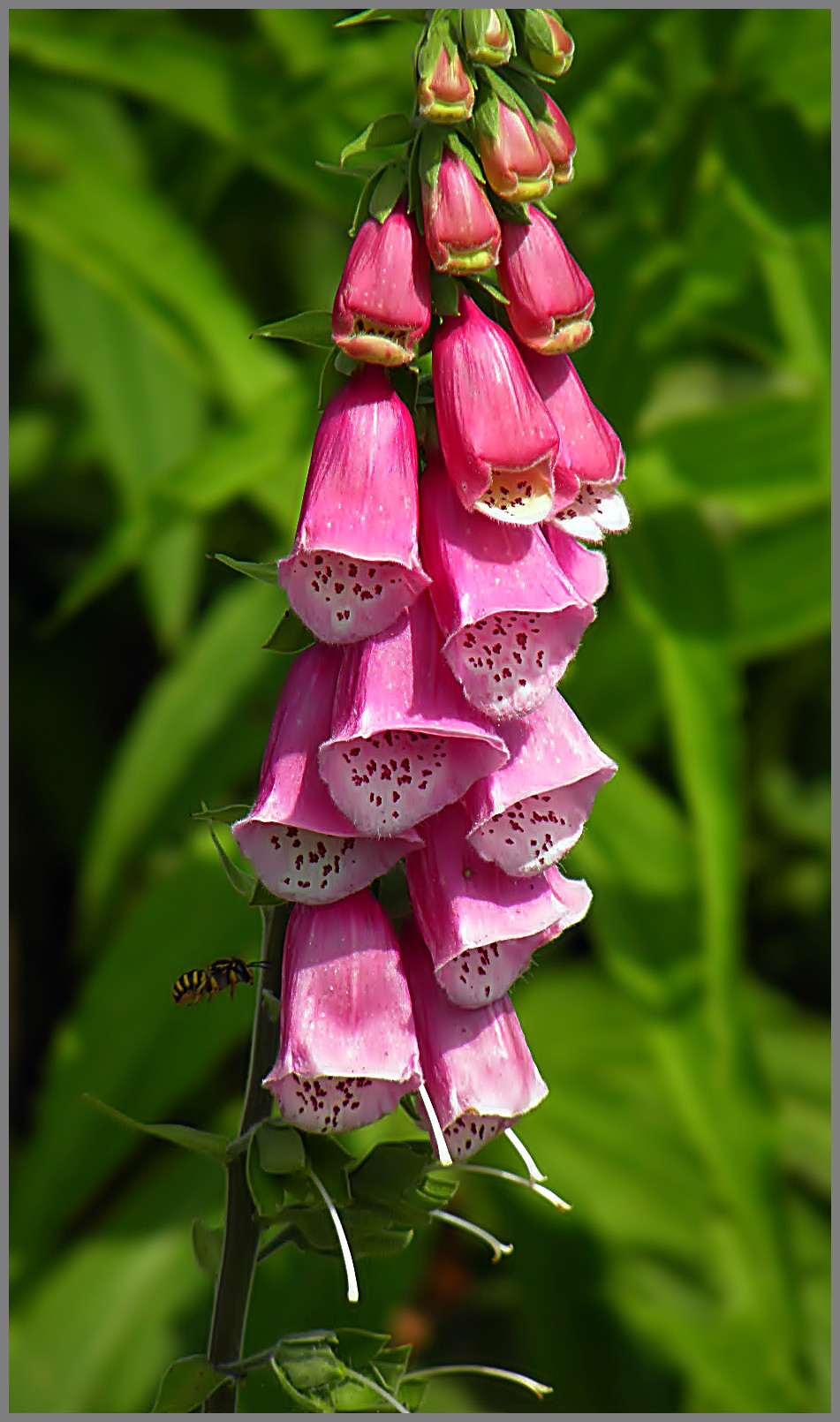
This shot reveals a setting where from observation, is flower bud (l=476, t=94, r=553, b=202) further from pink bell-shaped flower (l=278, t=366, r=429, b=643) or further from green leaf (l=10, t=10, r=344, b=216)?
green leaf (l=10, t=10, r=344, b=216)

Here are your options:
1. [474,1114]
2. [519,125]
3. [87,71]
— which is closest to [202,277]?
[87,71]

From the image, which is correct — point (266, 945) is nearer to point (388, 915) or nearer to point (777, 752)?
point (388, 915)

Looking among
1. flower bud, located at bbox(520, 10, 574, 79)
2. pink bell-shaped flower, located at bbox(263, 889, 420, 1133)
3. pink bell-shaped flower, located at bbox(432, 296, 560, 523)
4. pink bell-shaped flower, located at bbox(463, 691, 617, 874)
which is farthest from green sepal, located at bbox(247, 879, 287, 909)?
flower bud, located at bbox(520, 10, 574, 79)

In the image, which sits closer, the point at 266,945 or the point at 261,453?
the point at 266,945

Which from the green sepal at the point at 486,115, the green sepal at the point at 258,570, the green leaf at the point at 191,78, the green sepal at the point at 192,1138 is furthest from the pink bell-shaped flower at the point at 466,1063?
the green leaf at the point at 191,78

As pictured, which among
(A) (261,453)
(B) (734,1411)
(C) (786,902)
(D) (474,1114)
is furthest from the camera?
(C) (786,902)

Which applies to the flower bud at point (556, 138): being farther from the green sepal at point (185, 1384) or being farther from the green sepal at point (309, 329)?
the green sepal at point (185, 1384)
